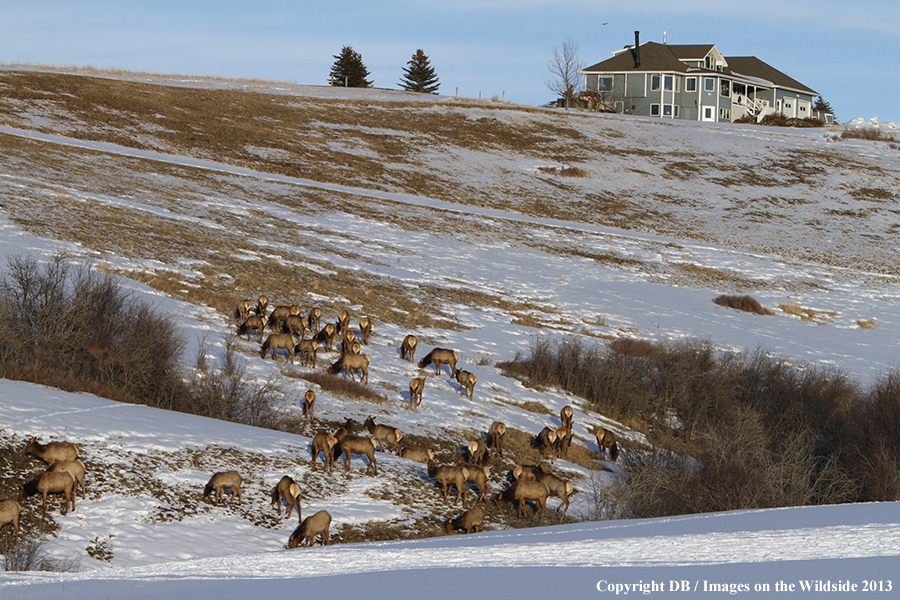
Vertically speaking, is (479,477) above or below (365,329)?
below

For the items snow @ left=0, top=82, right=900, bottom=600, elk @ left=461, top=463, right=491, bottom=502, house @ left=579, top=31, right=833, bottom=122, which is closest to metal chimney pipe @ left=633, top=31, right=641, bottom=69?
house @ left=579, top=31, right=833, bottom=122

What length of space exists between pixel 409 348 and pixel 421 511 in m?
8.41

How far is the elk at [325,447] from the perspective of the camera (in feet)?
45.1

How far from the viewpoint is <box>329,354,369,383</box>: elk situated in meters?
18.9

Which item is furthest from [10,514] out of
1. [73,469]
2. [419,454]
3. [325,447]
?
[419,454]

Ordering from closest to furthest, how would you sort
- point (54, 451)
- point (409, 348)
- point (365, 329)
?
point (54, 451)
point (409, 348)
point (365, 329)

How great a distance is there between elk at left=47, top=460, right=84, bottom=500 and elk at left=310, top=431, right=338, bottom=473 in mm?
3968

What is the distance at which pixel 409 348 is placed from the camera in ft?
69.7

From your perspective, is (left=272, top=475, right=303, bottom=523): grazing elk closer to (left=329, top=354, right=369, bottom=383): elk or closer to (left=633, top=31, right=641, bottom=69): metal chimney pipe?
(left=329, top=354, right=369, bottom=383): elk

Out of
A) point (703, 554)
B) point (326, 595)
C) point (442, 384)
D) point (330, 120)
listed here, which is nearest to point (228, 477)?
point (326, 595)

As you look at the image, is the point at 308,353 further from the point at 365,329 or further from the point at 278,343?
the point at 365,329

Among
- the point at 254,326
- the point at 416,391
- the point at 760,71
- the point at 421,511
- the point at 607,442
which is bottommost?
the point at 607,442

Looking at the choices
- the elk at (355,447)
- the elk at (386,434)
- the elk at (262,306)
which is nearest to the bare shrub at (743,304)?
the elk at (262,306)


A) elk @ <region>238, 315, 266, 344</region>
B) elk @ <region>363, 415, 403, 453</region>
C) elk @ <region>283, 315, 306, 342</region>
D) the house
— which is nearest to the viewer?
elk @ <region>363, 415, 403, 453</region>
